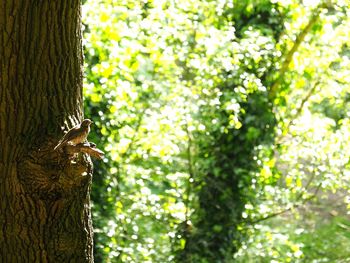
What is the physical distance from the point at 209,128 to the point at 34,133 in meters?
3.70

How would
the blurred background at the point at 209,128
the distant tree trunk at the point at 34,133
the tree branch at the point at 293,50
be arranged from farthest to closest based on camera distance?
the tree branch at the point at 293,50
the blurred background at the point at 209,128
the distant tree trunk at the point at 34,133

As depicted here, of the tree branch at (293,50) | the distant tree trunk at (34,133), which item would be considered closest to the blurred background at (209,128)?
the tree branch at (293,50)

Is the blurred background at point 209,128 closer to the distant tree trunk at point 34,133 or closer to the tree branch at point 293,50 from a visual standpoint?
the tree branch at point 293,50

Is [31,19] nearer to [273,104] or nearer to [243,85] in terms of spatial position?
[243,85]

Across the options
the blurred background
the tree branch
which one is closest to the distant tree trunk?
the blurred background

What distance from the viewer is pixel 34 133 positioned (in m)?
3.12

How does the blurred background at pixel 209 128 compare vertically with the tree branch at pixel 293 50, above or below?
below

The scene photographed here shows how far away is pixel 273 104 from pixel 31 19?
4487mm

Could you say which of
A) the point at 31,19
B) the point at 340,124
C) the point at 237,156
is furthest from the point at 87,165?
the point at 340,124

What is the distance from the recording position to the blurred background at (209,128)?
626 cm

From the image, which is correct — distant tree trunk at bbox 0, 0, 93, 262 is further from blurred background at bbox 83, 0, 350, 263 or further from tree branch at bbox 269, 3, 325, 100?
tree branch at bbox 269, 3, 325, 100

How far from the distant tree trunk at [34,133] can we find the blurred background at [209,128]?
8.86 feet

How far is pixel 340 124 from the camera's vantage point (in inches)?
296

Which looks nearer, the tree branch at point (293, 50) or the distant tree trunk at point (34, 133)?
the distant tree trunk at point (34, 133)
